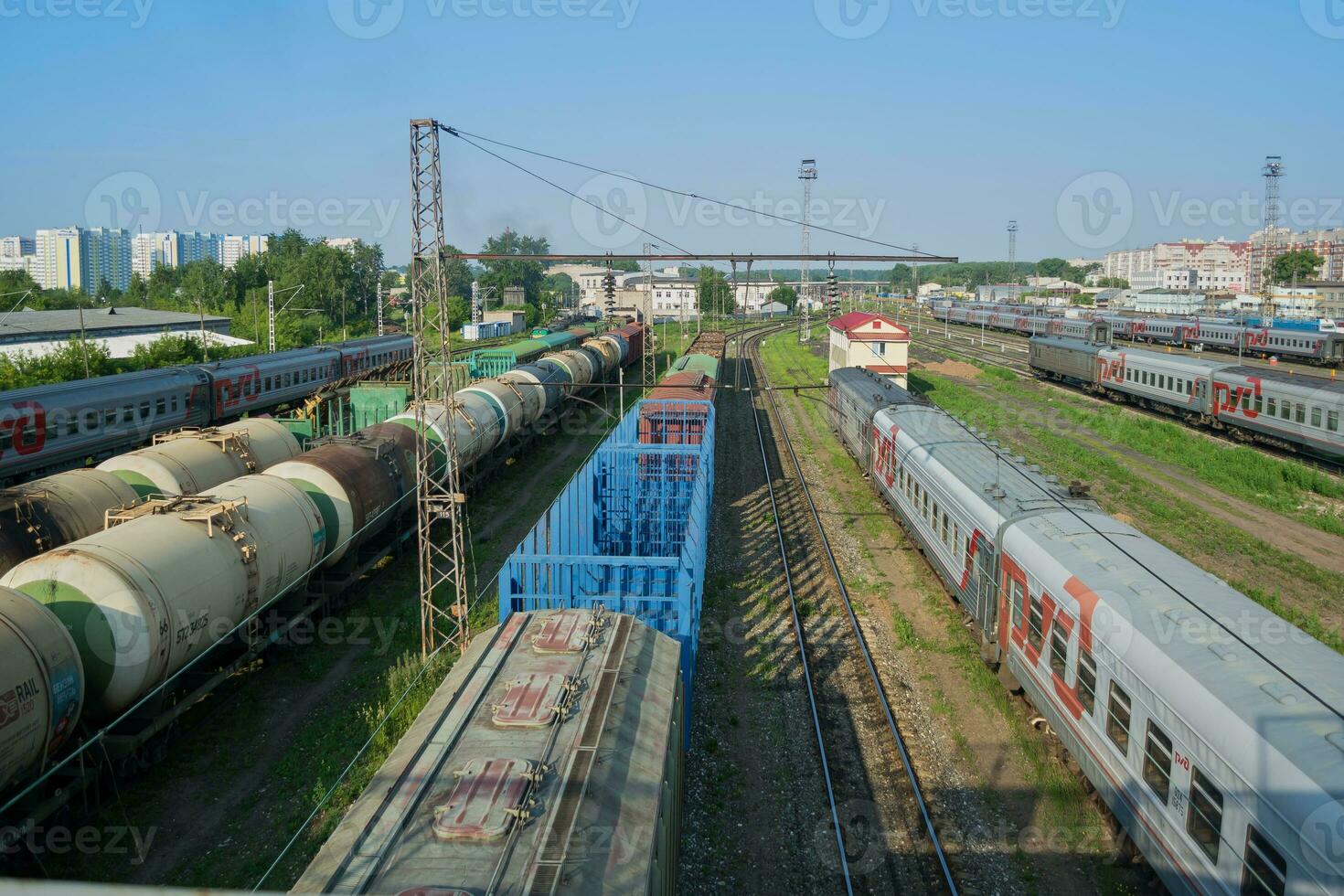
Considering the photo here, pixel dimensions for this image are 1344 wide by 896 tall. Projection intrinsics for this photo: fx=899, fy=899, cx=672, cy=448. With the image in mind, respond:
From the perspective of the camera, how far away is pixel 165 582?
11.5 m

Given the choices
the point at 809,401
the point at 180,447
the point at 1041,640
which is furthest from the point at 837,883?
the point at 809,401

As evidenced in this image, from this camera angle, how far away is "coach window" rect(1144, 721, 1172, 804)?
8633mm

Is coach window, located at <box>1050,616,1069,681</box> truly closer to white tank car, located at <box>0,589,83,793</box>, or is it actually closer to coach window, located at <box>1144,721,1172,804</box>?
coach window, located at <box>1144,721,1172,804</box>

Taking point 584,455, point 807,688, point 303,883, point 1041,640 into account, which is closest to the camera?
point 303,883

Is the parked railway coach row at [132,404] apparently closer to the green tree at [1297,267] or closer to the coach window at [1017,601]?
the coach window at [1017,601]

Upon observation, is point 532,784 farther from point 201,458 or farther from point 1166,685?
point 201,458

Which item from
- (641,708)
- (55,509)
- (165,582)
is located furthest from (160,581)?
(641,708)

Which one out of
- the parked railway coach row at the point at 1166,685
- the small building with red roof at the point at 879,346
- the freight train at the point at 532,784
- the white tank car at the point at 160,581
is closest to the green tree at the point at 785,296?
the small building with red roof at the point at 879,346

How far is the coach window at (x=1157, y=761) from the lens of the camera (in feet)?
28.3

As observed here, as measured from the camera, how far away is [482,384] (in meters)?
28.7

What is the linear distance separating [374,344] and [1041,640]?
38.7m

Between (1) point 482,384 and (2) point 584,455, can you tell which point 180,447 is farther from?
(2) point 584,455

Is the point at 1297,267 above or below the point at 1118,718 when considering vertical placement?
above

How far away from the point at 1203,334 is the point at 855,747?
58.9 metres
